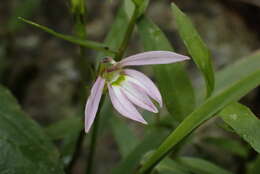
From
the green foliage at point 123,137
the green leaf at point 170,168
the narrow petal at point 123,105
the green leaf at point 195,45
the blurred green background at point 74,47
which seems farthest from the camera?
the blurred green background at point 74,47

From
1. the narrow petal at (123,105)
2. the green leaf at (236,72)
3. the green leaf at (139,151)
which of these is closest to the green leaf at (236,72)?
the green leaf at (236,72)

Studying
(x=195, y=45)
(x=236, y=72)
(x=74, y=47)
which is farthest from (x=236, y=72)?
(x=74, y=47)

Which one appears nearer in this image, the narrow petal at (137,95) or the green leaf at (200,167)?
the narrow petal at (137,95)

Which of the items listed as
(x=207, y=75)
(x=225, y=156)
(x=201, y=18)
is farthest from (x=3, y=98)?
(x=201, y=18)

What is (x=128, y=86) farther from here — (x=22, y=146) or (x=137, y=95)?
(x=22, y=146)

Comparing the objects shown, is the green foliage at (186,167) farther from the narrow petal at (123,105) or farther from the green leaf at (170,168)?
the narrow petal at (123,105)
